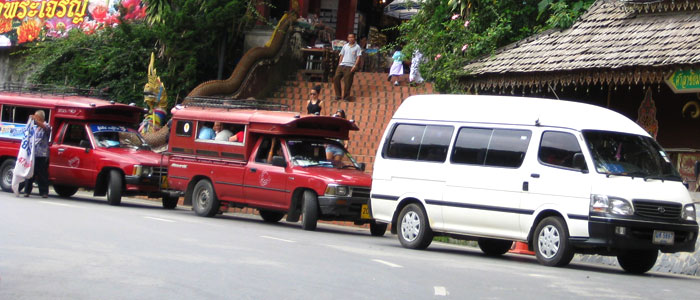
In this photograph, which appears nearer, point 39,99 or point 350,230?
point 350,230

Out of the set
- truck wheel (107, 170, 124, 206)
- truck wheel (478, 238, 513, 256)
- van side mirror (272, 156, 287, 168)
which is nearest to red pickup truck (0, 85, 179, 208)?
truck wheel (107, 170, 124, 206)

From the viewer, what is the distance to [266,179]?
1953 centimetres

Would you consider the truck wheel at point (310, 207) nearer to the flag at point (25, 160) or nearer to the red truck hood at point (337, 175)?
the red truck hood at point (337, 175)

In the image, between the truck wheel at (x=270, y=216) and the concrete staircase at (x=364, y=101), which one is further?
the concrete staircase at (x=364, y=101)

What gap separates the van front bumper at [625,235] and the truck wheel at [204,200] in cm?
858

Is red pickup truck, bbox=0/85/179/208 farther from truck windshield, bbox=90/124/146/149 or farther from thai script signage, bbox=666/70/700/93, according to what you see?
thai script signage, bbox=666/70/700/93

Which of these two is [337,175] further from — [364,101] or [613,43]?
[364,101]

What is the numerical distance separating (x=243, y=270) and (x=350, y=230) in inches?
375

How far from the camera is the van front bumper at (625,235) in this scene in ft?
44.7

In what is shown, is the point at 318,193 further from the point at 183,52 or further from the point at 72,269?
the point at 183,52

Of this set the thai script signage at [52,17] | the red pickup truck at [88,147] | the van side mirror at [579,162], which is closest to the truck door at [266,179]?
the red pickup truck at [88,147]

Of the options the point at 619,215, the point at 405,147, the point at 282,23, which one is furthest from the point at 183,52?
the point at 619,215

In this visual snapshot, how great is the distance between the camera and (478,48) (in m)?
22.3

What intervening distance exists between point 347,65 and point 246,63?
3.48m
